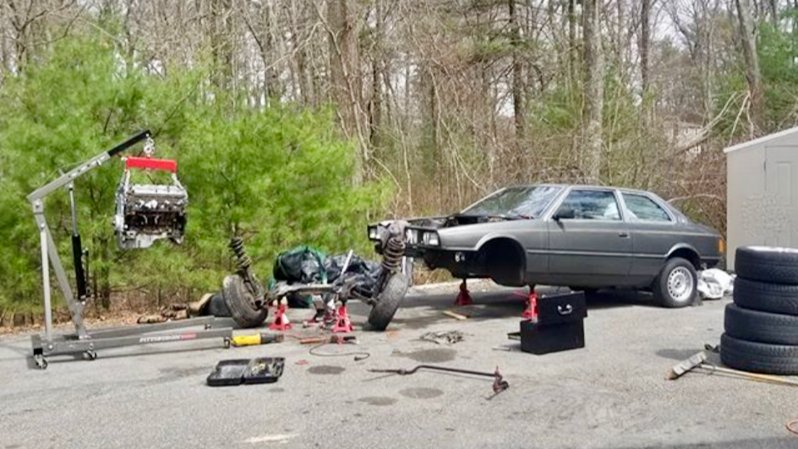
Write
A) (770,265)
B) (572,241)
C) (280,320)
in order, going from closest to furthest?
1. (770,265)
2. (280,320)
3. (572,241)

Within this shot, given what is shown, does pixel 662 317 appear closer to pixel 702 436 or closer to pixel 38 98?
pixel 702 436

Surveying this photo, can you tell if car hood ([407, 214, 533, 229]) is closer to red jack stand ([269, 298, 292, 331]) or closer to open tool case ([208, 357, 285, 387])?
red jack stand ([269, 298, 292, 331])

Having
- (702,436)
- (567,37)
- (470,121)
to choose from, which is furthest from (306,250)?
(567,37)

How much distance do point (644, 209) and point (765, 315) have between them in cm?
362

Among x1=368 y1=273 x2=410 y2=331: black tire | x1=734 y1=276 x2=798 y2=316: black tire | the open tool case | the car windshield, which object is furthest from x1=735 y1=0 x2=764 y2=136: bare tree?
the open tool case

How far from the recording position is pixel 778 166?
412 inches

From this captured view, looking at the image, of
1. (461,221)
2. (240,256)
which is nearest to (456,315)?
(461,221)

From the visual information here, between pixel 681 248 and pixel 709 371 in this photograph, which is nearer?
pixel 709 371

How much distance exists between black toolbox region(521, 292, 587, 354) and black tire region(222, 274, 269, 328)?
3.08 meters

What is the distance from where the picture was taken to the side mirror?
8.02m

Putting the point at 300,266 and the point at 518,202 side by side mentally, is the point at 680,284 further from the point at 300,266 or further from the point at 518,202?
the point at 300,266

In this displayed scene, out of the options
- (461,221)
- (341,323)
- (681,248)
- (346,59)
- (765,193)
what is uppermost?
(346,59)

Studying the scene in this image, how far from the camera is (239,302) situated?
7402 mm

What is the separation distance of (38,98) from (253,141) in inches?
111
